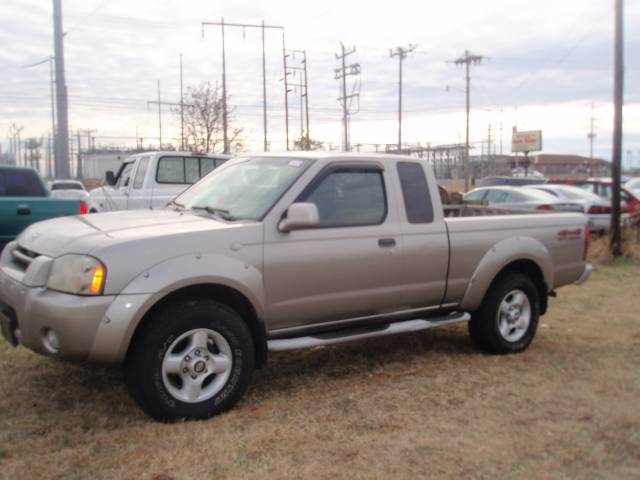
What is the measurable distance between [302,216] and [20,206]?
5540 millimetres

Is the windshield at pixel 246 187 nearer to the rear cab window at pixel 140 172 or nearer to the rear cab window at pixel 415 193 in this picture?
the rear cab window at pixel 415 193

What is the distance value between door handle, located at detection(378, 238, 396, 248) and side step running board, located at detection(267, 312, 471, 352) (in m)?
0.66

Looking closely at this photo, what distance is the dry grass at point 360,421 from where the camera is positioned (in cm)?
378

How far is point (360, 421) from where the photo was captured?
14.6 ft

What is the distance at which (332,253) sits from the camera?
4.92 meters

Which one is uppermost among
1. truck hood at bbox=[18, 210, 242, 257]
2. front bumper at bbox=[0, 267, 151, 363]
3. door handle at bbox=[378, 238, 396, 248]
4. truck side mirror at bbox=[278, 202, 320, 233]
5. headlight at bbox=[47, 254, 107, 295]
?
truck side mirror at bbox=[278, 202, 320, 233]

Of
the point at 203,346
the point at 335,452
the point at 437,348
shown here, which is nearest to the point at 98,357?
the point at 203,346

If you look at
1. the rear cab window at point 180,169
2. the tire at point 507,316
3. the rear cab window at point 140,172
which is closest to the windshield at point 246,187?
the tire at point 507,316

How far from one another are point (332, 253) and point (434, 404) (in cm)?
130

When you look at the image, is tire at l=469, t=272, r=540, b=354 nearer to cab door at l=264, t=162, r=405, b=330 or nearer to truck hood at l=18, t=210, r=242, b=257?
cab door at l=264, t=162, r=405, b=330

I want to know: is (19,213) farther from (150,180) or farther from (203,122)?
(203,122)

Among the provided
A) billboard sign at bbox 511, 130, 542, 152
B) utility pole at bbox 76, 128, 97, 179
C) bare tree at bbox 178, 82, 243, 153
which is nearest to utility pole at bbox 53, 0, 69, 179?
bare tree at bbox 178, 82, 243, 153

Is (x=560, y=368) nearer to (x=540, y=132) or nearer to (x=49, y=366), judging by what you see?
(x=49, y=366)

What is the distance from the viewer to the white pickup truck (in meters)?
11.6
